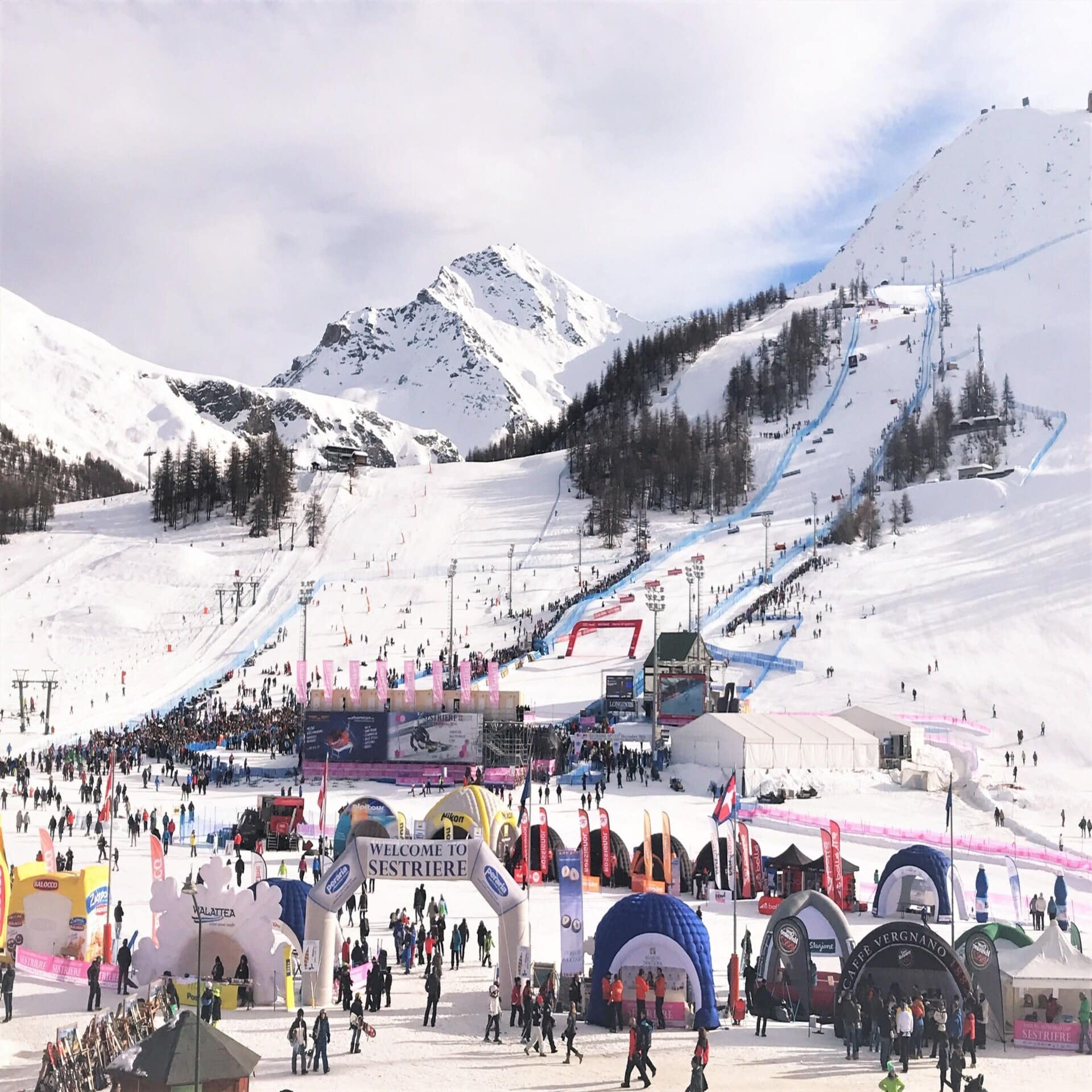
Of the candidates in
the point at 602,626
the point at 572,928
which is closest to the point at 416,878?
the point at 572,928

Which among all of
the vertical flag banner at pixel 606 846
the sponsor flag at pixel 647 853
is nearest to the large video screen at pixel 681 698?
the vertical flag banner at pixel 606 846

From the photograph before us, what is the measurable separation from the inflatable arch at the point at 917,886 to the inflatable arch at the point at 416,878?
357 inches

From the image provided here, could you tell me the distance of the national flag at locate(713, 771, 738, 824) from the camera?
23969mm

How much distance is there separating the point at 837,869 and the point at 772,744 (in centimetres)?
1523

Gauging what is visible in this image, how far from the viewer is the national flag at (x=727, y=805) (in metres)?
24.0

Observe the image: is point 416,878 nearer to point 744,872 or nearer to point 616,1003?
point 616,1003

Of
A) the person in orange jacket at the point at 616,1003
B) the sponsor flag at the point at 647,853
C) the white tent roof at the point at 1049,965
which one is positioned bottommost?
the person in orange jacket at the point at 616,1003

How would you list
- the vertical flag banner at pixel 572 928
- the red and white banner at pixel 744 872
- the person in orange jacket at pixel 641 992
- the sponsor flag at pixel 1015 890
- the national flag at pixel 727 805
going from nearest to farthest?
the person in orange jacket at pixel 641 992 → the vertical flag banner at pixel 572 928 → the national flag at pixel 727 805 → the sponsor flag at pixel 1015 890 → the red and white banner at pixel 744 872

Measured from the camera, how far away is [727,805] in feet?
81.1

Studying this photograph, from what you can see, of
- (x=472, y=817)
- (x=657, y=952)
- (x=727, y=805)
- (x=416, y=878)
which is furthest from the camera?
(x=472, y=817)

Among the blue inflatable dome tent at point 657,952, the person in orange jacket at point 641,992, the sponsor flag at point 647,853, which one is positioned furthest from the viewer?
the sponsor flag at point 647,853

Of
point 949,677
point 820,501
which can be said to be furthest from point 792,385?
point 949,677

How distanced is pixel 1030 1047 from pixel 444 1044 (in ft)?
24.7

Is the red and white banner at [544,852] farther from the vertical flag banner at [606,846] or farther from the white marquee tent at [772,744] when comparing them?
the white marquee tent at [772,744]
